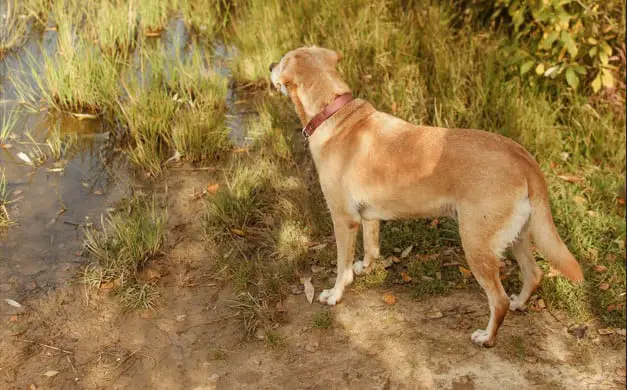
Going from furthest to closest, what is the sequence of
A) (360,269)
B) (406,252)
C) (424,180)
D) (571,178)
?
(571,178)
(406,252)
(360,269)
(424,180)

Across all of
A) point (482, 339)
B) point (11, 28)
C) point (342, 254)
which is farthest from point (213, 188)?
point (11, 28)

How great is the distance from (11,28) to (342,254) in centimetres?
536

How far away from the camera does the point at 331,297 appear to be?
14.0 ft

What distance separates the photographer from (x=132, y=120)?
5707 millimetres

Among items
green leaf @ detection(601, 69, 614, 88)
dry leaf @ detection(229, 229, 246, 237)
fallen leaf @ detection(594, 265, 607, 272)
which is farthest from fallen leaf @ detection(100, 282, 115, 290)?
green leaf @ detection(601, 69, 614, 88)

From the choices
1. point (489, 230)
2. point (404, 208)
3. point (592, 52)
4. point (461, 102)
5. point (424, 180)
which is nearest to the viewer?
point (489, 230)

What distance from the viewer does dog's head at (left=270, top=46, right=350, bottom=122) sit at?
153 inches

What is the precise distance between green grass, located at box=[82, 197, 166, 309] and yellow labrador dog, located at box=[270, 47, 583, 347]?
1241 millimetres

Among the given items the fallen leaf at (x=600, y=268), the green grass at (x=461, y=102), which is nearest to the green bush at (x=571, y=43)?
the green grass at (x=461, y=102)

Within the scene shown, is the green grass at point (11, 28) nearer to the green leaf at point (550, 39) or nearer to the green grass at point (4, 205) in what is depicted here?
the green grass at point (4, 205)

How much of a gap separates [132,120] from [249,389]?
118 inches

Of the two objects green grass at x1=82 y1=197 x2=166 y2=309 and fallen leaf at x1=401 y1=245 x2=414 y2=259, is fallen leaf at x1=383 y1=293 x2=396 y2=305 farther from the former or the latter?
green grass at x1=82 y1=197 x2=166 y2=309

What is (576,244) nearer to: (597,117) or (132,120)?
(597,117)

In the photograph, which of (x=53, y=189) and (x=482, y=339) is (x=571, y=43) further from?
(x=53, y=189)
